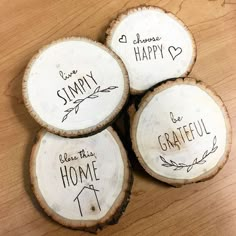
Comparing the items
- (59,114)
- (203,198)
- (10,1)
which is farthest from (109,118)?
(10,1)

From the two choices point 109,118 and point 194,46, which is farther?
point 194,46

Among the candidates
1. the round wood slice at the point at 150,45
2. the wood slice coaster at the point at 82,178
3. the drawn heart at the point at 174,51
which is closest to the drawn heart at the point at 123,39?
the round wood slice at the point at 150,45

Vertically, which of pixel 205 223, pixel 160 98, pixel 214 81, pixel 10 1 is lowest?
pixel 205 223

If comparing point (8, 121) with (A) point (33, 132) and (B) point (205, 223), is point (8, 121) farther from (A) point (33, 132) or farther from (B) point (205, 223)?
(B) point (205, 223)

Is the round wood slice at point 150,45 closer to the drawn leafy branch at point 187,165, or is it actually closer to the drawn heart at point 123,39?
the drawn heart at point 123,39

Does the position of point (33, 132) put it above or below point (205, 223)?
above

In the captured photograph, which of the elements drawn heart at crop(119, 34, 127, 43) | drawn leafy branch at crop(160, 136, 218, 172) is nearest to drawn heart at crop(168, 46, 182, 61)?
drawn heart at crop(119, 34, 127, 43)

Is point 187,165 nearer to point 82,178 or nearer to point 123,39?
point 82,178
